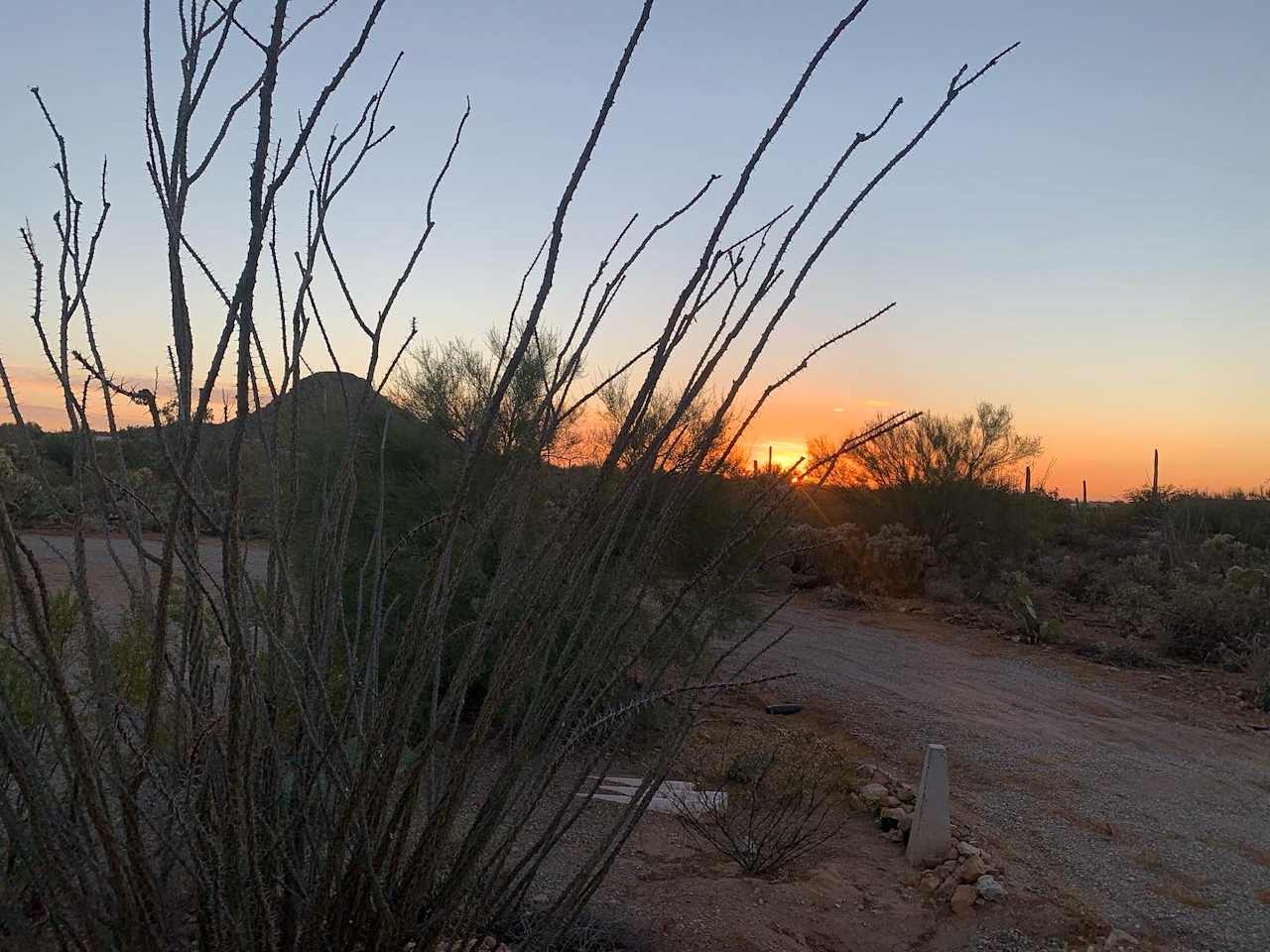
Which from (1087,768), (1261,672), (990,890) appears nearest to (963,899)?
(990,890)

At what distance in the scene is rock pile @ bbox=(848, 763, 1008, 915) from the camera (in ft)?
17.0

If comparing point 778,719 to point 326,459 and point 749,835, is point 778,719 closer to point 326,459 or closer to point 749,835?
point 749,835

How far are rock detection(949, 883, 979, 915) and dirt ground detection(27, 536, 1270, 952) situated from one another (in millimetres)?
55

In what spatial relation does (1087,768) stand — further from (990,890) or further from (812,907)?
(812,907)

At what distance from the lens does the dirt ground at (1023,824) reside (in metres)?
4.86

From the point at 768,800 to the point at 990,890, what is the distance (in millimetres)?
1683

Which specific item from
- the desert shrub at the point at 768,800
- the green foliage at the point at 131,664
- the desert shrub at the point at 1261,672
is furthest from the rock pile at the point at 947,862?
the desert shrub at the point at 1261,672

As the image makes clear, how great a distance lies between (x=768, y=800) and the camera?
6590 mm

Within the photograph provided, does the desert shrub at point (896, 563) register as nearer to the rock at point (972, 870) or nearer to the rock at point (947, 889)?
the rock at point (972, 870)

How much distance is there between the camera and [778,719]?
31.8 ft

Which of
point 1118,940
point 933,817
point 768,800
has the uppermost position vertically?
point 933,817

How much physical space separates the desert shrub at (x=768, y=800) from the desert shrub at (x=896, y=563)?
12.5 m

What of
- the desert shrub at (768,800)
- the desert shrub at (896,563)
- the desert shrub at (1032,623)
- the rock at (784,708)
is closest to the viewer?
the desert shrub at (768,800)

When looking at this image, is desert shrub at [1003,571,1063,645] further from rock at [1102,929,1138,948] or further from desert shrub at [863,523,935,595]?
rock at [1102,929,1138,948]
